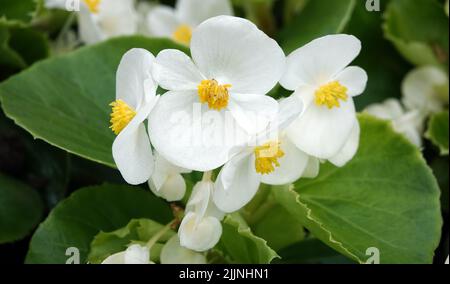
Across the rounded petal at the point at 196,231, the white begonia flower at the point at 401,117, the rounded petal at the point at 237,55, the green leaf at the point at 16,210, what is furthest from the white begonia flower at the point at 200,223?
the white begonia flower at the point at 401,117

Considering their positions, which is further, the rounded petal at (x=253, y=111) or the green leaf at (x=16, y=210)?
the green leaf at (x=16, y=210)

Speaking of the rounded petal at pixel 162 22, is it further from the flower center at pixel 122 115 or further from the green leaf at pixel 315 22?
the flower center at pixel 122 115

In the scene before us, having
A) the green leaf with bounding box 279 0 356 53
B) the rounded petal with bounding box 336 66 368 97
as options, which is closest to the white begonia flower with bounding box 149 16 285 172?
the rounded petal with bounding box 336 66 368 97

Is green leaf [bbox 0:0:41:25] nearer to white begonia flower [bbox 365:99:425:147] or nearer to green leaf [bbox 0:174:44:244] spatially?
green leaf [bbox 0:174:44:244]

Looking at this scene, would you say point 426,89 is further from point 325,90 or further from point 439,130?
point 325,90
